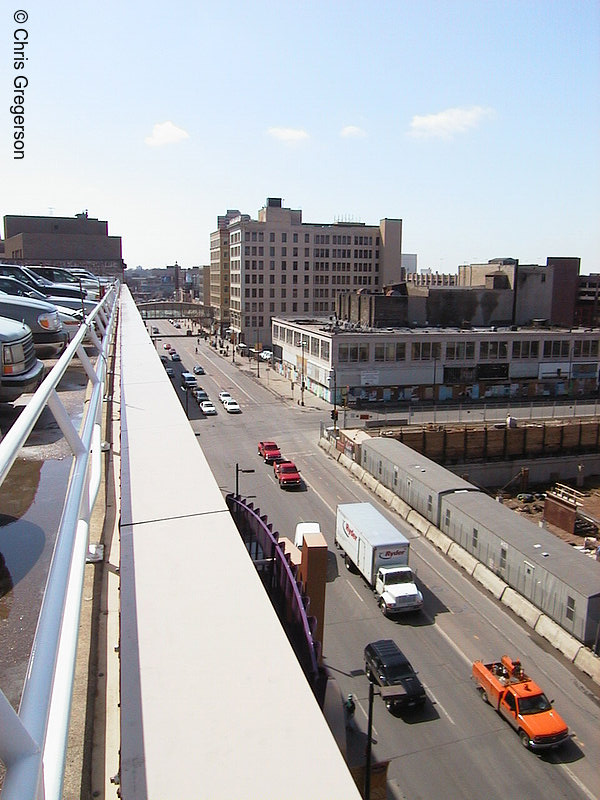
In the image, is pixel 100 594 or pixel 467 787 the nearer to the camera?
pixel 100 594

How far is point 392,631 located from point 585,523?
39.0 feet

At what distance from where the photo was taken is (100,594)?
2.80 m

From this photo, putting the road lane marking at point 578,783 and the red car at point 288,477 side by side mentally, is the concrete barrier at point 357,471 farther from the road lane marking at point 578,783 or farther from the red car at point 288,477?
the road lane marking at point 578,783

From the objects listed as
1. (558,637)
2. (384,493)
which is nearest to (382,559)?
(558,637)

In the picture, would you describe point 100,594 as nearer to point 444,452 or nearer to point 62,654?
point 62,654

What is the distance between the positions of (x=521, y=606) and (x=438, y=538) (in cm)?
400

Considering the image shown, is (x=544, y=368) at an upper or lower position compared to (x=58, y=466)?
lower

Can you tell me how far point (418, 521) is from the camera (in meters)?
20.0

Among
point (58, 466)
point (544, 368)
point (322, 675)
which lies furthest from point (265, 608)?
point (544, 368)

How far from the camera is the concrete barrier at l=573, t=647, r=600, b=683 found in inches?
500

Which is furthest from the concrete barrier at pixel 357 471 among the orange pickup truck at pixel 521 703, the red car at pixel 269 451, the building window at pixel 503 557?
the orange pickup truck at pixel 521 703

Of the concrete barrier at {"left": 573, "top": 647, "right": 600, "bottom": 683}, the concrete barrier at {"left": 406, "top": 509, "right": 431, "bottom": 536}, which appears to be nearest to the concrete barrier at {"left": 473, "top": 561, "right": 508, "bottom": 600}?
the concrete barrier at {"left": 573, "top": 647, "right": 600, "bottom": 683}

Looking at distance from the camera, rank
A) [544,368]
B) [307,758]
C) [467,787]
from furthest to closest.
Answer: [544,368]
[467,787]
[307,758]

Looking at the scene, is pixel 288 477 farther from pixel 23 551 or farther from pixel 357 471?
pixel 23 551
